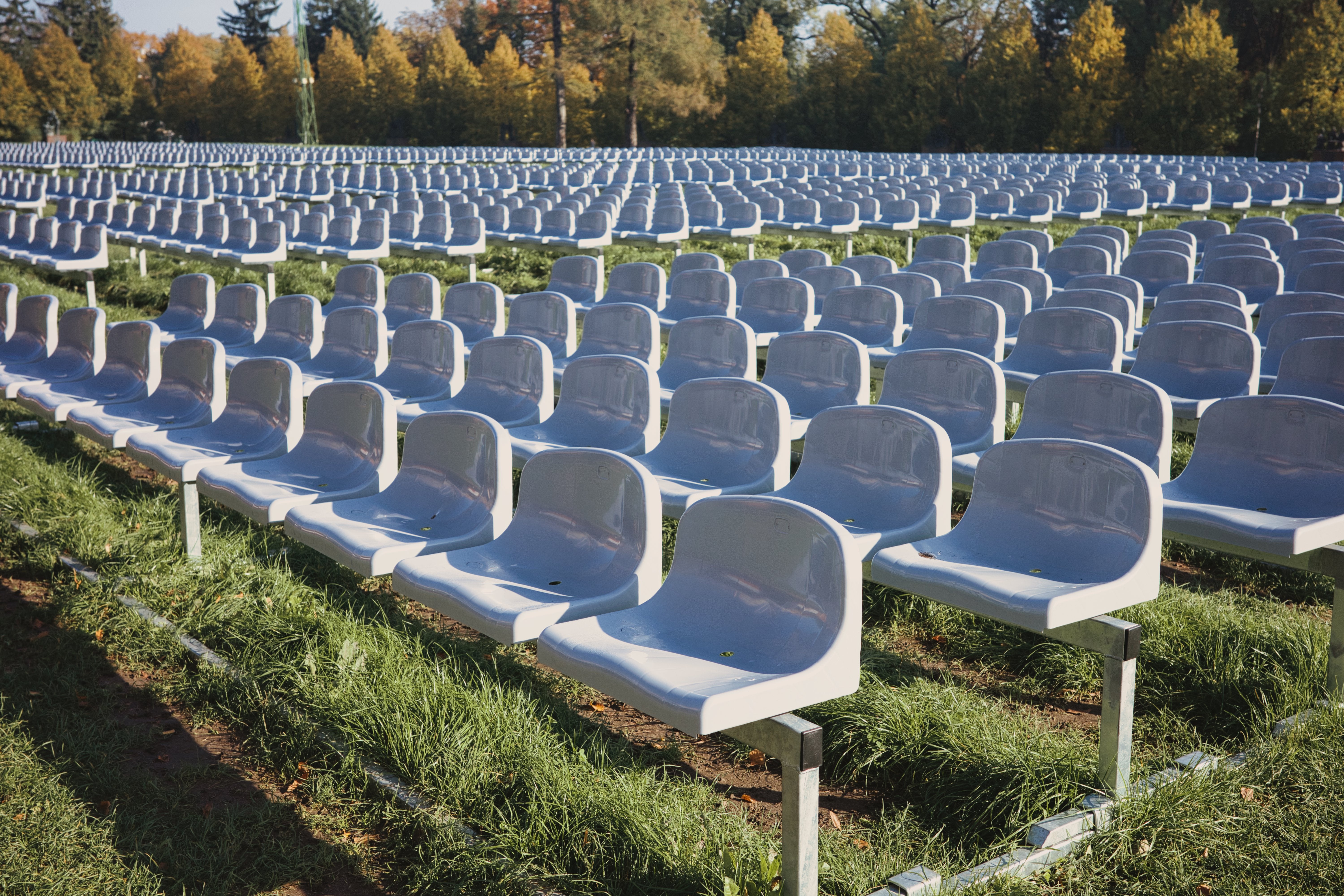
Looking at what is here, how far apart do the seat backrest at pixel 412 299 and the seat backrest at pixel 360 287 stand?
0.09 meters

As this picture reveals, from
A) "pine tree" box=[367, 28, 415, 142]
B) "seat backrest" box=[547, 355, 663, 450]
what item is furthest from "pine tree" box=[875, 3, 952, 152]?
"seat backrest" box=[547, 355, 663, 450]

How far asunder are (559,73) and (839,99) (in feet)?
44.6

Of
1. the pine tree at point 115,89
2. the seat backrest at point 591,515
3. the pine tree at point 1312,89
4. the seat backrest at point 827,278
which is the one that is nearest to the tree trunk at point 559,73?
the pine tree at point 1312,89

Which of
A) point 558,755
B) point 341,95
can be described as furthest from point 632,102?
point 558,755

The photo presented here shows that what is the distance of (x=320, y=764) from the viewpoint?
273cm

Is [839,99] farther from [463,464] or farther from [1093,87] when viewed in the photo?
[463,464]

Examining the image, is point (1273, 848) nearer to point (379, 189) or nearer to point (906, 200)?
point (906, 200)

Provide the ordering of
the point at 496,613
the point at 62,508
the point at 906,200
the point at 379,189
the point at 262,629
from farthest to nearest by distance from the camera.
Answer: the point at 379,189
the point at 906,200
the point at 62,508
the point at 262,629
the point at 496,613

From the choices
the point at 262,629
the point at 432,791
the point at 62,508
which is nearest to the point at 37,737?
the point at 262,629

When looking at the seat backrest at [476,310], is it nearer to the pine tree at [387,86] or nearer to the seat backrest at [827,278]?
the seat backrest at [827,278]

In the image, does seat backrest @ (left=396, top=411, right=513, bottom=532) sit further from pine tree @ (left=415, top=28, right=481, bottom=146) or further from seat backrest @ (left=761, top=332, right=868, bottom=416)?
pine tree @ (left=415, top=28, right=481, bottom=146)

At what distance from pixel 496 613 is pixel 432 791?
0.47 m

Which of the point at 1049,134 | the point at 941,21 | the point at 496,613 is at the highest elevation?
the point at 941,21

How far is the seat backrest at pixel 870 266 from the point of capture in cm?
660
